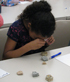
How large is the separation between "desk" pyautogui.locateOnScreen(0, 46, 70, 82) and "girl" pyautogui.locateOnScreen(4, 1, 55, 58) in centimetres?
9

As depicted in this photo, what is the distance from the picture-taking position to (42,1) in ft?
3.51

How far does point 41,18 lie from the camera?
947 mm

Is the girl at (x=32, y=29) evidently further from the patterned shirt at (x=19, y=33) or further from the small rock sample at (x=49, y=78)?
the small rock sample at (x=49, y=78)

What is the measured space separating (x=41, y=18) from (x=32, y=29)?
3.8 inches

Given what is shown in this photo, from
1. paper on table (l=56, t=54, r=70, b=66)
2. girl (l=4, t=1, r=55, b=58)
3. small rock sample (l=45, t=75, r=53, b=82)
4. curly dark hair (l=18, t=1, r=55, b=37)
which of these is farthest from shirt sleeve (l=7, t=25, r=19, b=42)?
small rock sample (l=45, t=75, r=53, b=82)

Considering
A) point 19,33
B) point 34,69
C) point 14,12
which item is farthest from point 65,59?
point 14,12

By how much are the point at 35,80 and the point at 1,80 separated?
0.15 meters

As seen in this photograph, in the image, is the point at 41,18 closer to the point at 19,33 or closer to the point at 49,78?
the point at 19,33

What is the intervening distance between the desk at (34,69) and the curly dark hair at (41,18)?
6.5 inches

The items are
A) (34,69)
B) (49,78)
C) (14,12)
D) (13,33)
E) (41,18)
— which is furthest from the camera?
(14,12)

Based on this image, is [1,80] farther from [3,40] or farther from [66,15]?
[66,15]

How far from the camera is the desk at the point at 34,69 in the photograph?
2.40 feet

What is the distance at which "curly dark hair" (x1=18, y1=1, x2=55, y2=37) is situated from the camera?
0.95 metres

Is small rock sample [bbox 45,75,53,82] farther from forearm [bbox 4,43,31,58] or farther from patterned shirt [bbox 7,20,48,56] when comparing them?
patterned shirt [bbox 7,20,48,56]
